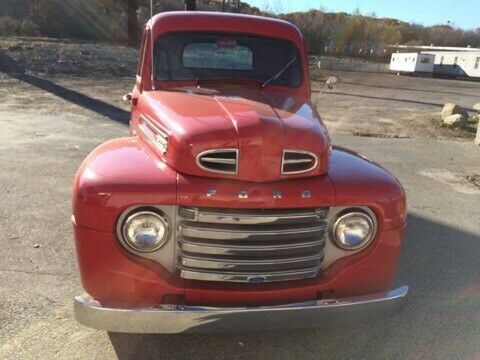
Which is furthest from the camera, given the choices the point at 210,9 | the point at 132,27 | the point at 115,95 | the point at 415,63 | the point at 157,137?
the point at 210,9

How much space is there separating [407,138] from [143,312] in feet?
30.1

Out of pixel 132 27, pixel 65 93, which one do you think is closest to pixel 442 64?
pixel 132 27

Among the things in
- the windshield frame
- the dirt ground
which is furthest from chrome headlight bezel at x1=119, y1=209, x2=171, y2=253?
the dirt ground

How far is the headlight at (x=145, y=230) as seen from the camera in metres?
2.59

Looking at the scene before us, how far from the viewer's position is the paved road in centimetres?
301

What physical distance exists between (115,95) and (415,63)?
84.1 ft

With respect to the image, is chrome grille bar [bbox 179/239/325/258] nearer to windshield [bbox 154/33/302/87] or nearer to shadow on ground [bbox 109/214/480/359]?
shadow on ground [bbox 109/214/480/359]

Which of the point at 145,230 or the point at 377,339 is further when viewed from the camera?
the point at 377,339

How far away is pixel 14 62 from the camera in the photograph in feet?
62.4

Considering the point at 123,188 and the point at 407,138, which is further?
the point at 407,138

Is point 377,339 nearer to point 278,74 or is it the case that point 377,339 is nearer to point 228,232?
point 228,232

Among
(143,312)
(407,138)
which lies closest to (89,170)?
(143,312)

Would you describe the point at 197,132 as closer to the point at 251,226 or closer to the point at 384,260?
the point at 251,226

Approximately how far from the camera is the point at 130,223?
2594 millimetres
